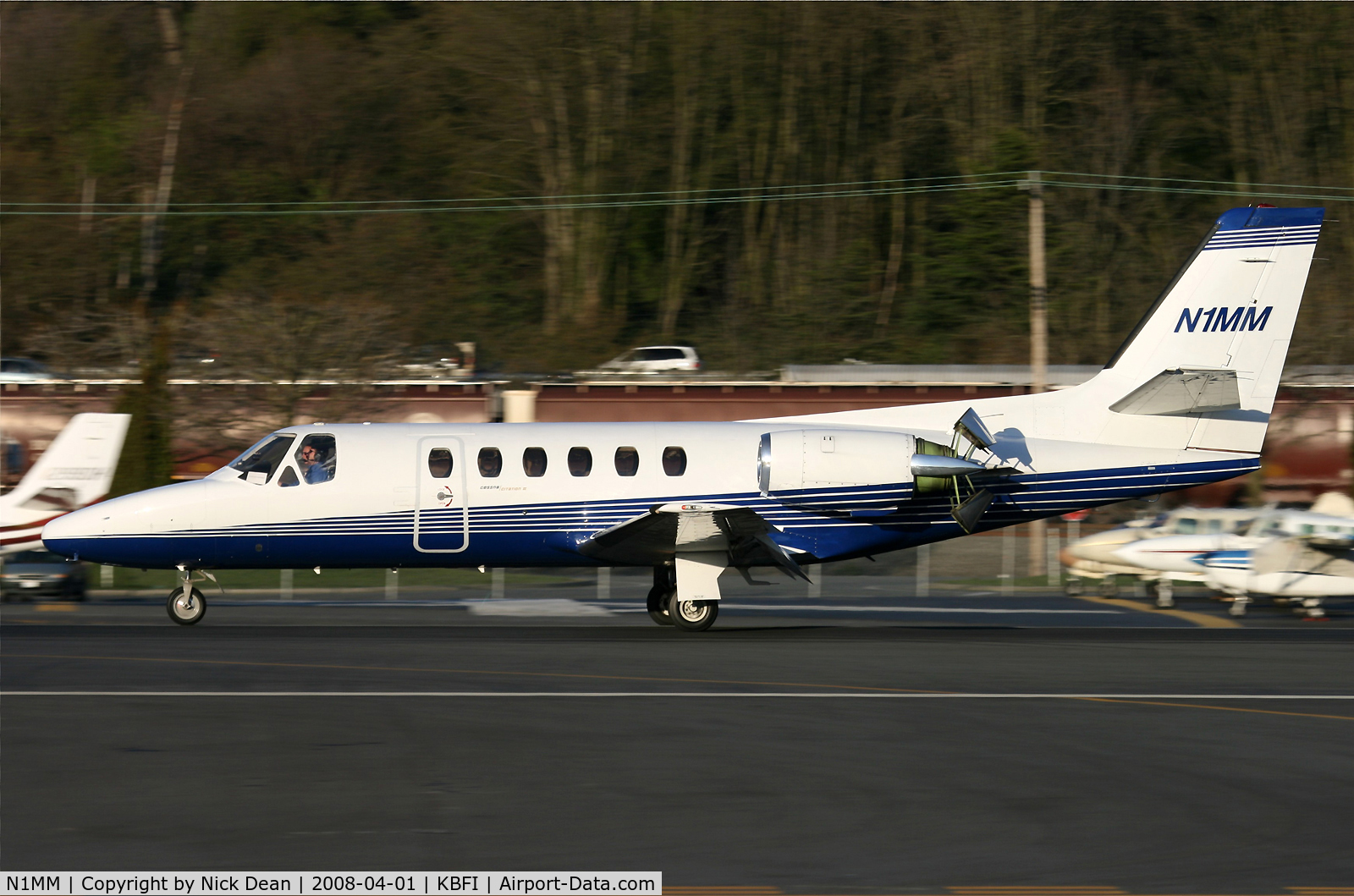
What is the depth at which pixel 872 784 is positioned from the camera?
9367mm

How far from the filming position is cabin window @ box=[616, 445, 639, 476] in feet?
60.2

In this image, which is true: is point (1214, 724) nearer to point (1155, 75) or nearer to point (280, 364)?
point (280, 364)

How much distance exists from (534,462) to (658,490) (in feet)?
5.38

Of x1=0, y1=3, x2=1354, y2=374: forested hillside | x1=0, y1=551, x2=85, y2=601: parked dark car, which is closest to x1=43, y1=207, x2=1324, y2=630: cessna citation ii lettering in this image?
x1=0, y1=551, x2=85, y2=601: parked dark car

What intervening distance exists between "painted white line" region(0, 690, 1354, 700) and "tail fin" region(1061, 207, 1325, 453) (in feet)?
20.6

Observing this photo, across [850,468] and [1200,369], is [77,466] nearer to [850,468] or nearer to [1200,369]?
[850,468]

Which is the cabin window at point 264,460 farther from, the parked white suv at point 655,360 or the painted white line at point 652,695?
the parked white suv at point 655,360

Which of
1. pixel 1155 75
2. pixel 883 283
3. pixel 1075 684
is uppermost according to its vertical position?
pixel 1155 75

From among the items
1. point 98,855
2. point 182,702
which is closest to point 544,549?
point 182,702

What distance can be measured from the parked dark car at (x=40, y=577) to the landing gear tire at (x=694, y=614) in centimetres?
1105

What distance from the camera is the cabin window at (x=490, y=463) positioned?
18281mm

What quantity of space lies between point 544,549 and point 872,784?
947 cm

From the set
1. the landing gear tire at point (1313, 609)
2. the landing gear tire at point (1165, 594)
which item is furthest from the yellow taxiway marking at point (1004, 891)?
the landing gear tire at point (1165, 594)

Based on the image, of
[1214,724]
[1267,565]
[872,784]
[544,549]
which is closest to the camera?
[872,784]
